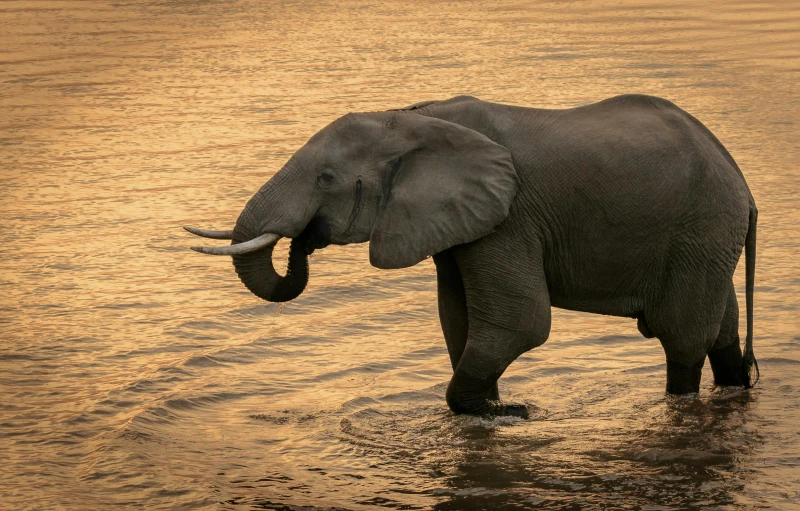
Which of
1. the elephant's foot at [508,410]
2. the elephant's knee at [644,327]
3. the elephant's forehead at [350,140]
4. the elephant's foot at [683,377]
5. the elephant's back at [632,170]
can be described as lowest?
the elephant's foot at [508,410]

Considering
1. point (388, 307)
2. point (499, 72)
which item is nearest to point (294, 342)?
point (388, 307)

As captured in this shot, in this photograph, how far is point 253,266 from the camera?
6.72 metres

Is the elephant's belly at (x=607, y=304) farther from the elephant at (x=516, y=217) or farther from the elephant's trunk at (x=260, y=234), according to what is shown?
the elephant's trunk at (x=260, y=234)

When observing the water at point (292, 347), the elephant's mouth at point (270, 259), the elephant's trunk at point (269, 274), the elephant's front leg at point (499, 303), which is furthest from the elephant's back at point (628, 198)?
the elephant's trunk at point (269, 274)

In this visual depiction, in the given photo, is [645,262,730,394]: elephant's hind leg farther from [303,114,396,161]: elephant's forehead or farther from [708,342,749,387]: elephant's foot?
[303,114,396,161]: elephant's forehead

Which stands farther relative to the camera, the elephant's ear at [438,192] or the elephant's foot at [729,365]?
the elephant's foot at [729,365]

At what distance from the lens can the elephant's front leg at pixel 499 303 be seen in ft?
22.9

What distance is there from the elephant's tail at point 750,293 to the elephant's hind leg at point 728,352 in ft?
0.19

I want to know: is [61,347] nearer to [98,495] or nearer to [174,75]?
[98,495]

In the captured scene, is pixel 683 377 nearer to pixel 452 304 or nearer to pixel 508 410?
pixel 508 410

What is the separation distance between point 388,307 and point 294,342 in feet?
3.02

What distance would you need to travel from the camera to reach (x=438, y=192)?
687 centimetres

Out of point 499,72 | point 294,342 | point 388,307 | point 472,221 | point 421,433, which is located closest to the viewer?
point 472,221

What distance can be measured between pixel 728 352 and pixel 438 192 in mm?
2080
